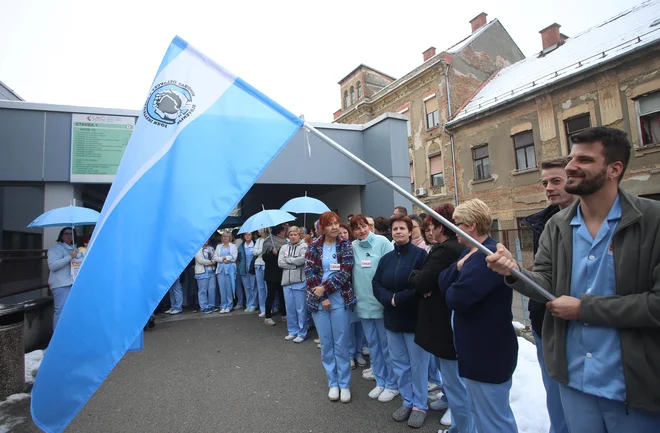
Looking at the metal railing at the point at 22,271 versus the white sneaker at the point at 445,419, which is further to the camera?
the metal railing at the point at 22,271

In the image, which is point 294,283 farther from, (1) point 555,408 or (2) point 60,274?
(1) point 555,408

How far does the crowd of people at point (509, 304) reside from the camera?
1.49 meters

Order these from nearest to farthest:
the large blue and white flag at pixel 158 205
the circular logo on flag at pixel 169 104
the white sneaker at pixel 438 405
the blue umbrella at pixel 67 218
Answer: the large blue and white flag at pixel 158 205
the circular logo on flag at pixel 169 104
the white sneaker at pixel 438 405
the blue umbrella at pixel 67 218

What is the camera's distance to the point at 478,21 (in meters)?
25.2

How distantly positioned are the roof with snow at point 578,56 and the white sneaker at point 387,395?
655 inches

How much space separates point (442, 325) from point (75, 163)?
29.5 ft

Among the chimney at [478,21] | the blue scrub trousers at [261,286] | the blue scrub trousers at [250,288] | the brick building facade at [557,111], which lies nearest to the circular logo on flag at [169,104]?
the blue scrub trousers at [261,286]

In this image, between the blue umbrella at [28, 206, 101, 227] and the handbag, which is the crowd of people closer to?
the handbag

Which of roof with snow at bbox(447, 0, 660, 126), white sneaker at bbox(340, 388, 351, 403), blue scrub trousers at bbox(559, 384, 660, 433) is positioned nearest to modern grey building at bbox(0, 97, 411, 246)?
white sneaker at bbox(340, 388, 351, 403)

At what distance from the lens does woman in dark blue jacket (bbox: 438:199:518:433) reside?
2.31 meters

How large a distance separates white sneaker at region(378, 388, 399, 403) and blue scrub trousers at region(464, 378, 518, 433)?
60.9 inches

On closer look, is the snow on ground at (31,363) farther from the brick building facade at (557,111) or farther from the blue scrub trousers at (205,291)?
the brick building facade at (557,111)

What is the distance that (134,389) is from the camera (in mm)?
4355

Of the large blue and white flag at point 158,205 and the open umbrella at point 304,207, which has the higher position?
the open umbrella at point 304,207
